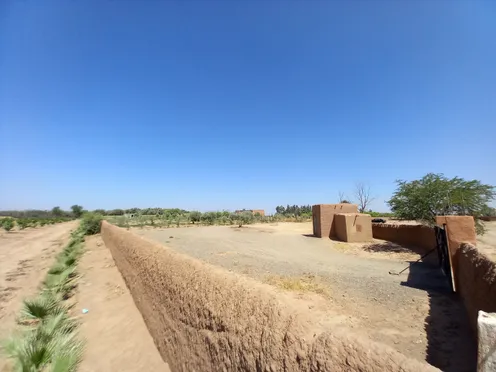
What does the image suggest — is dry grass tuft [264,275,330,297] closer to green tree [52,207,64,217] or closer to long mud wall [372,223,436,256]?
long mud wall [372,223,436,256]

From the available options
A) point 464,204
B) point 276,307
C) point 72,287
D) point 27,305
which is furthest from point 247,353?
point 464,204

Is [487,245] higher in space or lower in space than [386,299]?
higher

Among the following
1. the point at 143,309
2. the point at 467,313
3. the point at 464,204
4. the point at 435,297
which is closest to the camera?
the point at 467,313

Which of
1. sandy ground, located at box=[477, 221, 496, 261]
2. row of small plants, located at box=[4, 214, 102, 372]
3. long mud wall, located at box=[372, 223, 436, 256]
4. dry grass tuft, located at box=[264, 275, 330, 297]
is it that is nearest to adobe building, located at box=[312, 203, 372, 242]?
long mud wall, located at box=[372, 223, 436, 256]

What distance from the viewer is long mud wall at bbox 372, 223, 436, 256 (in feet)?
45.0

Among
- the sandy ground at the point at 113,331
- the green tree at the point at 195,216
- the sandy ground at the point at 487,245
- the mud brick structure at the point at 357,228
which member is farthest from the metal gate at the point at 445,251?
the green tree at the point at 195,216

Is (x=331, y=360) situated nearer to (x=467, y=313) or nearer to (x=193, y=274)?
(x=193, y=274)

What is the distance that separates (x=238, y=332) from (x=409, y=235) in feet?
53.0

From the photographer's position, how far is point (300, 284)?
7.99 metres

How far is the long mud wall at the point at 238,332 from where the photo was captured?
2054mm

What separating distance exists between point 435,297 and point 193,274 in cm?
643

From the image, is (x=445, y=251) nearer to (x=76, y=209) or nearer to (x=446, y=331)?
(x=446, y=331)

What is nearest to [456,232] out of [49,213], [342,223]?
[342,223]

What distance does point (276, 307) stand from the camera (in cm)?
286
